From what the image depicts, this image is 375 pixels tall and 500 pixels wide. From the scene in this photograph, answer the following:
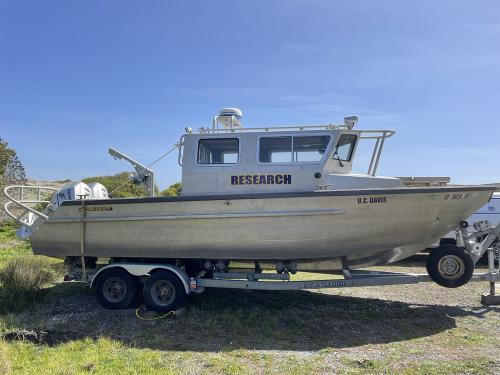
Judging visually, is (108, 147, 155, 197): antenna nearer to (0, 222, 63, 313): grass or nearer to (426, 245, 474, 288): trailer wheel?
(0, 222, 63, 313): grass

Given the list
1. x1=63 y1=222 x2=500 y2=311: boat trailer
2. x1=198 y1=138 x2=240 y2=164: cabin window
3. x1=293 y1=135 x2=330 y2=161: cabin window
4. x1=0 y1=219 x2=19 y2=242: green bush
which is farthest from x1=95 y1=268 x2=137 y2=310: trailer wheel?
x1=0 y1=219 x2=19 y2=242: green bush

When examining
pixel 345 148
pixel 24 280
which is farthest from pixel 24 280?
pixel 345 148

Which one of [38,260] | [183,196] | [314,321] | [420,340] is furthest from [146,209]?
[420,340]

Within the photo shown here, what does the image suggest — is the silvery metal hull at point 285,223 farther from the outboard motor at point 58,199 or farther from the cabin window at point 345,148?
the cabin window at point 345,148

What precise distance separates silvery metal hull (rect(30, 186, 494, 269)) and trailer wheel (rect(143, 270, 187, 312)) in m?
0.33

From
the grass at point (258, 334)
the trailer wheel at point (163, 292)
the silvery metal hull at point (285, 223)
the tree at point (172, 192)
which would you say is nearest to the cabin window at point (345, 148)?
the silvery metal hull at point (285, 223)

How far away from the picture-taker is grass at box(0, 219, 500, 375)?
4.38 m

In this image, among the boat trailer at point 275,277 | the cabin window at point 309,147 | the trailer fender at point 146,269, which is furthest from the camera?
the cabin window at point 309,147

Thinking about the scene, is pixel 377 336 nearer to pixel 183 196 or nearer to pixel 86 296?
Answer: pixel 183 196

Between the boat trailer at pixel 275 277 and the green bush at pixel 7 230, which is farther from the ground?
the green bush at pixel 7 230

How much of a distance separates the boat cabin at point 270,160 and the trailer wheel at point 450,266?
1.21 metres

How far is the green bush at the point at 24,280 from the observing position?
6688 millimetres

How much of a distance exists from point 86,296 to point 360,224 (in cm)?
484

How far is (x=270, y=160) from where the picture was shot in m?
6.53
